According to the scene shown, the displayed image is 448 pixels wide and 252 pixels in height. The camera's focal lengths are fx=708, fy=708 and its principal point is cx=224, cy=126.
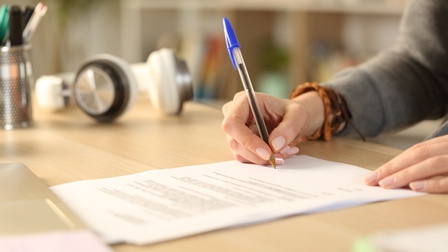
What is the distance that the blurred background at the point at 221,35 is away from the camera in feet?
10.8

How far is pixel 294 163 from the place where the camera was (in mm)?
919

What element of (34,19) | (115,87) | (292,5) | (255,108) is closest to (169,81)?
(115,87)

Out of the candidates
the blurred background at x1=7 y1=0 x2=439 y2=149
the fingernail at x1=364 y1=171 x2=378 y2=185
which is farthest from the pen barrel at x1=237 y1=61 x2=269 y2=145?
the blurred background at x1=7 y1=0 x2=439 y2=149

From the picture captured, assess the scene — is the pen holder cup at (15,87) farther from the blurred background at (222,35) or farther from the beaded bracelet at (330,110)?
the blurred background at (222,35)

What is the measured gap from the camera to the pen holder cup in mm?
1178

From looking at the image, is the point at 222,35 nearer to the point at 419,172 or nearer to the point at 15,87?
the point at 15,87

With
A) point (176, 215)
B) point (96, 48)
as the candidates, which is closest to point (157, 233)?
point (176, 215)

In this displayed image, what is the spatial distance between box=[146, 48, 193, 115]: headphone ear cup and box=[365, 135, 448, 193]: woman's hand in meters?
0.56

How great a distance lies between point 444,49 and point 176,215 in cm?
80

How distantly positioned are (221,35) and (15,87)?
2.47 m

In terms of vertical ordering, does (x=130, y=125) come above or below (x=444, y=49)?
below

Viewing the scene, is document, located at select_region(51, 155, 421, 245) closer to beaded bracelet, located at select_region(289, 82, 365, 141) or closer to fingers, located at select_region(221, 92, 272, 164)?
fingers, located at select_region(221, 92, 272, 164)

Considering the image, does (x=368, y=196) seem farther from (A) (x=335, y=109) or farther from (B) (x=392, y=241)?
(A) (x=335, y=109)

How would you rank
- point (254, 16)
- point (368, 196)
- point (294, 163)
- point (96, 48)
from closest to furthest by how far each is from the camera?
point (368, 196) → point (294, 163) → point (254, 16) → point (96, 48)
